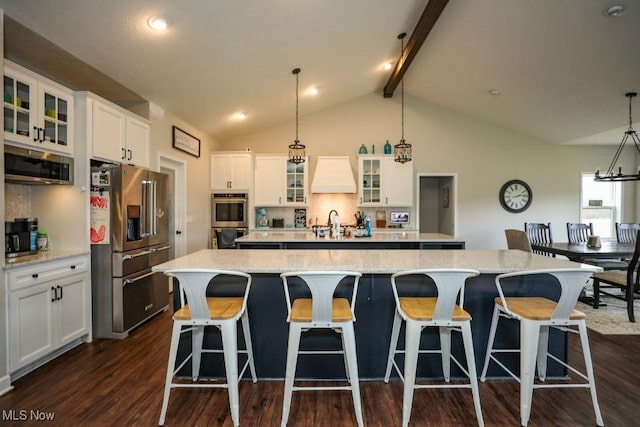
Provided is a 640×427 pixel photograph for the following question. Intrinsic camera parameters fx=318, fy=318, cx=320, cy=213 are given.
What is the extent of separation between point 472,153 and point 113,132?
5.98 metres

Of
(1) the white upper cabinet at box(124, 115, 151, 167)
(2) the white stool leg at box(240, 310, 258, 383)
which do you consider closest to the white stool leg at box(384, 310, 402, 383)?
(2) the white stool leg at box(240, 310, 258, 383)

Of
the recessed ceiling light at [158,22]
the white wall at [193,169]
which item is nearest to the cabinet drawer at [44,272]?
the white wall at [193,169]

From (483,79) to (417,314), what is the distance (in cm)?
443

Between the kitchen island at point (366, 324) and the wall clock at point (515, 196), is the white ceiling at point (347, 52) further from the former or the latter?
the kitchen island at point (366, 324)

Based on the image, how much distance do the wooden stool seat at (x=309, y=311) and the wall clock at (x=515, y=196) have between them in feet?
17.9

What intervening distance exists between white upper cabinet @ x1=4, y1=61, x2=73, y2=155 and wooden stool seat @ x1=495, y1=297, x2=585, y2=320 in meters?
3.60

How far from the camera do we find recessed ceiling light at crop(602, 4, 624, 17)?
2950mm

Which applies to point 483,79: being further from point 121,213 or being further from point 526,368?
point 121,213

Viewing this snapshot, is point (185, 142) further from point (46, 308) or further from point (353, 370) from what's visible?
point (353, 370)

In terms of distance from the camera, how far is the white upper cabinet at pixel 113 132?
2902mm

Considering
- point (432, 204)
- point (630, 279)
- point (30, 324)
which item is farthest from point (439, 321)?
point (432, 204)

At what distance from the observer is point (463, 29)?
12.7ft

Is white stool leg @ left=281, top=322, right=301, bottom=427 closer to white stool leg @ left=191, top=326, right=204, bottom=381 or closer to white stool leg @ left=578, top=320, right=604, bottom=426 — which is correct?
white stool leg @ left=191, top=326, right=204, bottom=381

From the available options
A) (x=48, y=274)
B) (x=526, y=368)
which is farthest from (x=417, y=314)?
(x=48, y=274)
